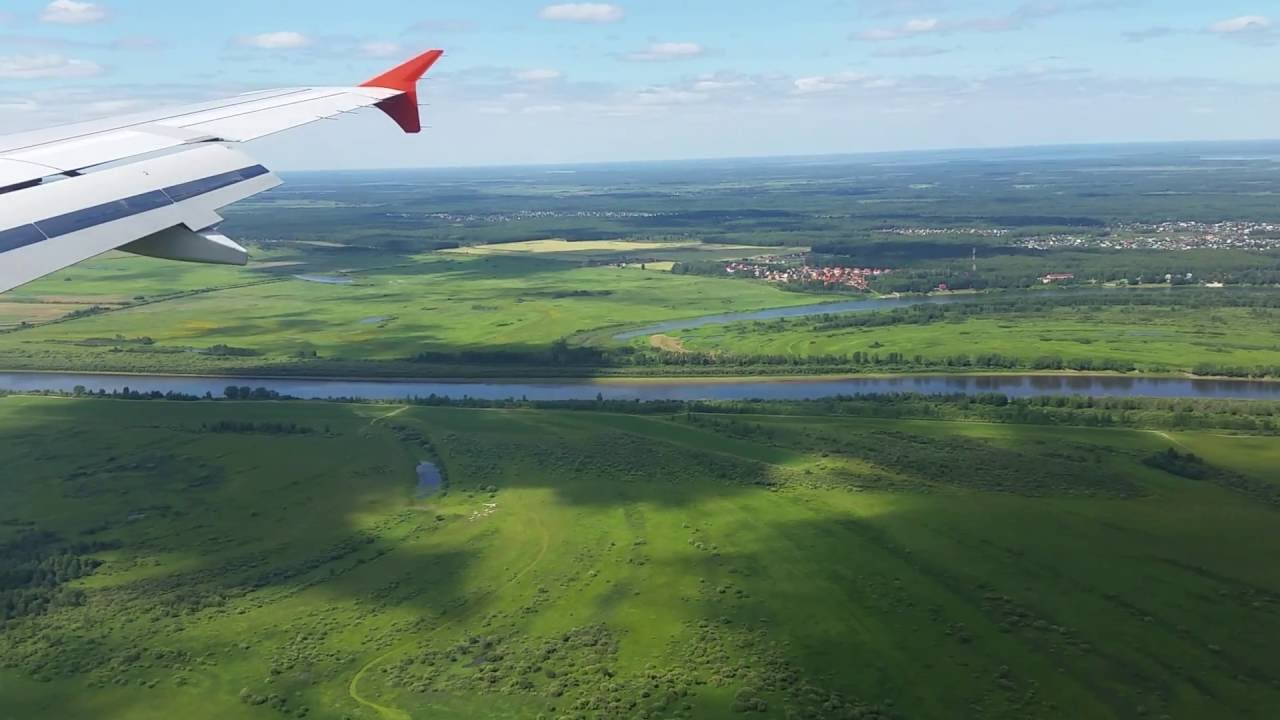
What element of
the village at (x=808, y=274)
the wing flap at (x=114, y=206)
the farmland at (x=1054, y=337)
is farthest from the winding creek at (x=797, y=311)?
the wing flap at (x=114, y=206)

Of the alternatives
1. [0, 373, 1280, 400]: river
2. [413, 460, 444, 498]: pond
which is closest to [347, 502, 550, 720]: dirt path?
[413, 460, 444, 498]: pond

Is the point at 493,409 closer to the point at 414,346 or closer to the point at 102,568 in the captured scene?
the point at 414,346

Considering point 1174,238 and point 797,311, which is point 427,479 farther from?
point 1174,238

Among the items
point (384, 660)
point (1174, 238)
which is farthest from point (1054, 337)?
point (1174, 238)

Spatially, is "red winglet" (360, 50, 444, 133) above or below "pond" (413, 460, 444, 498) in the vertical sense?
above

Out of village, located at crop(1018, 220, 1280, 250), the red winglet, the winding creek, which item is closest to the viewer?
the red winglet

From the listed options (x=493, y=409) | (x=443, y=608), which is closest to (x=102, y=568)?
(x=443, y=608)

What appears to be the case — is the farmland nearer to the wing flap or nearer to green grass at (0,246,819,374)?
green grass at (0,246,819,374)
